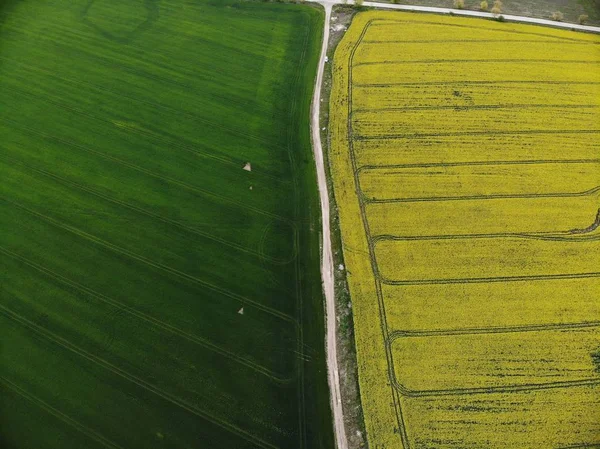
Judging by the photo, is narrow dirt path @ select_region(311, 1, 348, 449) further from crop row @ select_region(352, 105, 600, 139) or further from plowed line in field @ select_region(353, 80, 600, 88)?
plowed line in field @ select_region(353, 80, 600, 88)

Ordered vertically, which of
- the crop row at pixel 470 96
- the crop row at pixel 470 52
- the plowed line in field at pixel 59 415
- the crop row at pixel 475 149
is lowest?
the plowed line in field at pixel 59 415

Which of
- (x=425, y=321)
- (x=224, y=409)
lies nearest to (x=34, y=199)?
(x=224, y=409)

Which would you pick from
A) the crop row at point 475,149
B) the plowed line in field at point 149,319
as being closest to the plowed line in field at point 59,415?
the plowed line in field at point 149,319

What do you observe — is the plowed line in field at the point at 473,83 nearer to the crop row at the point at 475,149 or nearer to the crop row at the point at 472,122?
the crop row at the point at 472,122

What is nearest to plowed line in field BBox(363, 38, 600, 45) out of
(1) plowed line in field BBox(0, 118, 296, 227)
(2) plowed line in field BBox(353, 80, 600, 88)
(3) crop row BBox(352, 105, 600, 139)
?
(2) plowed line in field BBox(353, 80, 600, 88)

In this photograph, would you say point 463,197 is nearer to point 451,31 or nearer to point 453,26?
point 451,31

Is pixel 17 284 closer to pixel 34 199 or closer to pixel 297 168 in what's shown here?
pixel 34 199
